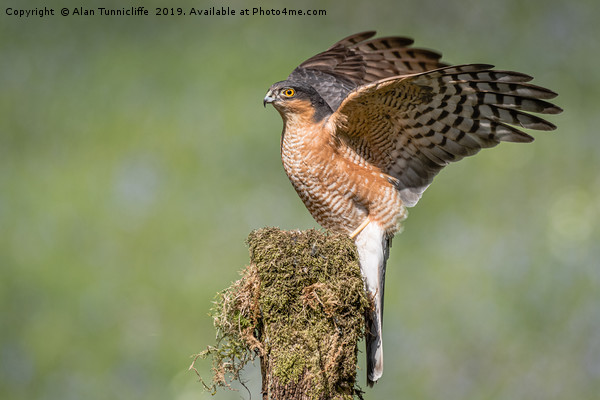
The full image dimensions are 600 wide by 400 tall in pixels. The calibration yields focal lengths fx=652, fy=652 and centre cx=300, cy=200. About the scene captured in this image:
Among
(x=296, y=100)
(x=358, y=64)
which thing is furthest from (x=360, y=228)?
(x=358, y=64)

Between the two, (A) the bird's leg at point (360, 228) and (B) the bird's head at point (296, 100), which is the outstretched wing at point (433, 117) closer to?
(B) the bird's head at point (296, 100)

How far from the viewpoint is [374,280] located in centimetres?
427

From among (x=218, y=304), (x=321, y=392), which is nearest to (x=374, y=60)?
(x=218, y=304)

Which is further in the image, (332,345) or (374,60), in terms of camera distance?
(374,60)

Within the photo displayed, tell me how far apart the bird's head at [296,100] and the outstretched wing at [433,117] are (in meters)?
0.20

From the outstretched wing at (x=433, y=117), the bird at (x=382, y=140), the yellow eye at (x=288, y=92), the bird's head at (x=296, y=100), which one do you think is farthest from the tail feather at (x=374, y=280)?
the yellow eye at (x=288, y=92)

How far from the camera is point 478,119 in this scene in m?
4.21

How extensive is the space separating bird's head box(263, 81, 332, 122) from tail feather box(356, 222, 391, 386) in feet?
2.88

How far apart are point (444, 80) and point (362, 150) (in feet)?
2.59

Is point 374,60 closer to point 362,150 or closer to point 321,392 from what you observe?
point 362,150

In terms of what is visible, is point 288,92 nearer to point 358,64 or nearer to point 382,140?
point 382,140

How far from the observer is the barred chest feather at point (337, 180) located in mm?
4445

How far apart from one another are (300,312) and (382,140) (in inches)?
68.3

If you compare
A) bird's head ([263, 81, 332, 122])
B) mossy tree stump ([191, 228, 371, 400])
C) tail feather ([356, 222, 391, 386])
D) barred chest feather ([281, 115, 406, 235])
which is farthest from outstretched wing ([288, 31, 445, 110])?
mossy tree stump ([191, 228, 371, 400])
